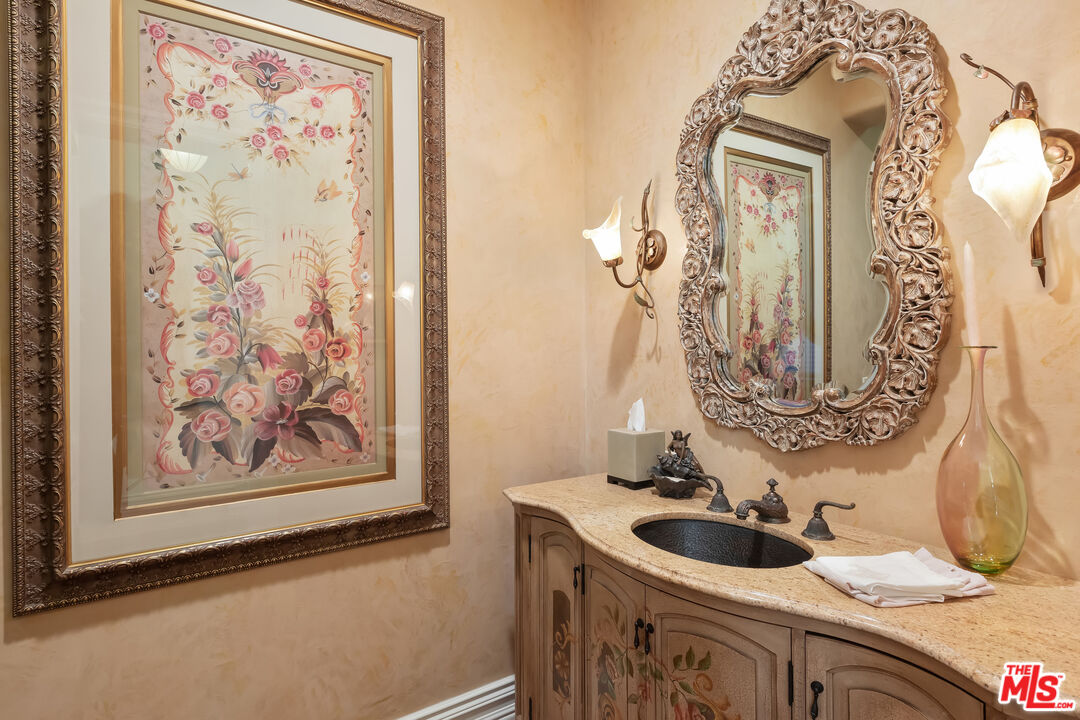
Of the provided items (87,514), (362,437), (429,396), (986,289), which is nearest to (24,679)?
(87,514)

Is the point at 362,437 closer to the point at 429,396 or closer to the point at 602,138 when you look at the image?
the point at 429,396

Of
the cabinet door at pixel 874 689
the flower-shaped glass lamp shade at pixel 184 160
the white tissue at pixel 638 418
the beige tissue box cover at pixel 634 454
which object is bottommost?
the cabinet door at pixel 874 689

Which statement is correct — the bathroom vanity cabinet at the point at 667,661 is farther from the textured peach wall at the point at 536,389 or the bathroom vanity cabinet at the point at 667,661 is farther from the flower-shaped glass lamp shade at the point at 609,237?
the flower-shaped glass lamp shade at the point at 609,237

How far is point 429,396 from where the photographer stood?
198 cm

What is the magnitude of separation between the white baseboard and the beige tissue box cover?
0.93m

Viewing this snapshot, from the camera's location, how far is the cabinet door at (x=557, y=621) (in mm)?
1626

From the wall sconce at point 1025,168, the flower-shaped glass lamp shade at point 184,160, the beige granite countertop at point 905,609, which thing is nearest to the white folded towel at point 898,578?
the beige granite countertop at point 905,609

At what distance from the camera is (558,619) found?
1724 mm

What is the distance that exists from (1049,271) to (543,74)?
1783 mm

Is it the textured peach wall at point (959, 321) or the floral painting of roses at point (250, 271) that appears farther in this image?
the floral painting of roses at point (250, 271)

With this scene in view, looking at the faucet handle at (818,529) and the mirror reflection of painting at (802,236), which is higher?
the mirror reflection of painting at (802,236)

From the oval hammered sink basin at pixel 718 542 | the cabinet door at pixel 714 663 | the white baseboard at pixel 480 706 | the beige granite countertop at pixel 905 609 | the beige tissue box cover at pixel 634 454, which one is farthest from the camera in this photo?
the white baseboard at pixel 480 706

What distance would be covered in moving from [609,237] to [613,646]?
4.23 ft

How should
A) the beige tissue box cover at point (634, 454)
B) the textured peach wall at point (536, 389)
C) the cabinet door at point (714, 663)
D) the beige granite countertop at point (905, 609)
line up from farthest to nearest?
the beige tissue box cover at point (634, 454)
the textured peach wall at point (536, 389)
the cabinet door at point (714, 663)
the beige granite countertop at point (905, 609)
